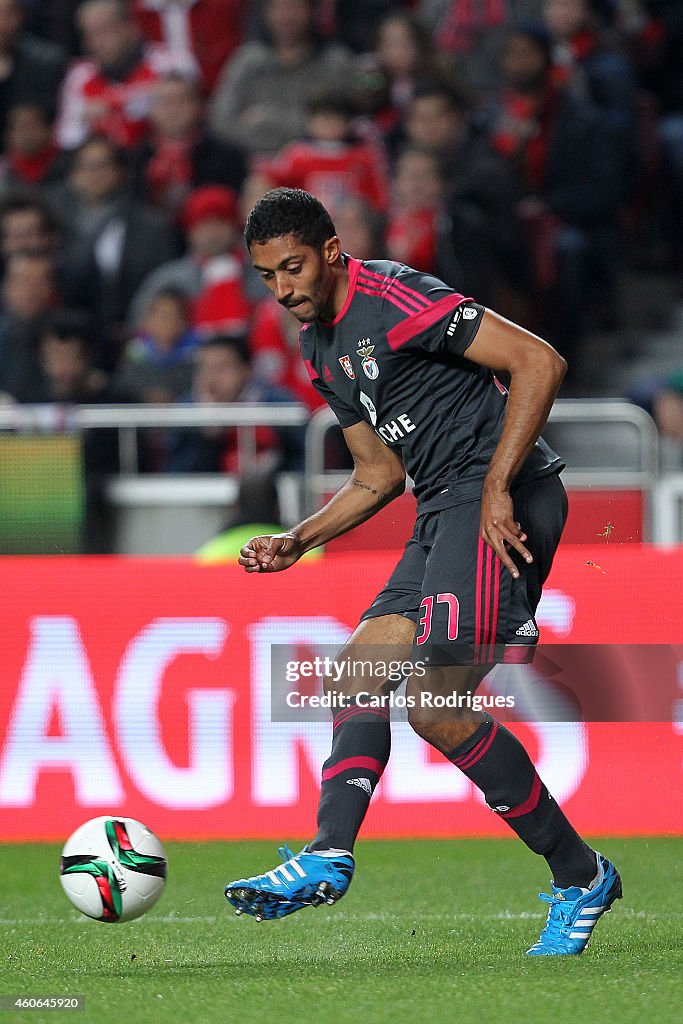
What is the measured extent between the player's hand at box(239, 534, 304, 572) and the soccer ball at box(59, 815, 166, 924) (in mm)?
822

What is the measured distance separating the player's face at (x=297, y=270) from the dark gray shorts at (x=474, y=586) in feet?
2.13

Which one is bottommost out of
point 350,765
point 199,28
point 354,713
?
point 350,765

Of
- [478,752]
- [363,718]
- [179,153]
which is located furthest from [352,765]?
[179,153]

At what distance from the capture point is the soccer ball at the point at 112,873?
13.5ft

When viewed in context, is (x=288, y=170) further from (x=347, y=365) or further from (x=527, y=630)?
(x=527, y=630)

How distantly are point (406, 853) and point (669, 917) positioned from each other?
1.50m

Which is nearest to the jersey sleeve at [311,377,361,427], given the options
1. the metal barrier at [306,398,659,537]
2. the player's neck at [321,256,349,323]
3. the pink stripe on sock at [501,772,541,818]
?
the player's neck at [321,256,349,323]

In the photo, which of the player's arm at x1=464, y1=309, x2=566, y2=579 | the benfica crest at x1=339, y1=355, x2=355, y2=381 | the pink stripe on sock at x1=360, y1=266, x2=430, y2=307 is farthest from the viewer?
the benfica crest at x1=339, y1=355, x2=355, y2=381

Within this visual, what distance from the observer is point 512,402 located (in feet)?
12.5

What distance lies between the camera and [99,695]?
636 cm

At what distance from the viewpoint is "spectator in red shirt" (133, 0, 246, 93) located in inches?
444

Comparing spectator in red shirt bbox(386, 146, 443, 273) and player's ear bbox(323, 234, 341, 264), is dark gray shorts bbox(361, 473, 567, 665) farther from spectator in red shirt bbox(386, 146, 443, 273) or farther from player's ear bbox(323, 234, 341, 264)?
spectator in red shirt bbox(386, 146, 443, 273)

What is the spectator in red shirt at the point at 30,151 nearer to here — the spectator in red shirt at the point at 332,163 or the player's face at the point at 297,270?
the spectator in red shirt at the point at 332,163

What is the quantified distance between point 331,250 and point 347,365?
30 cm
